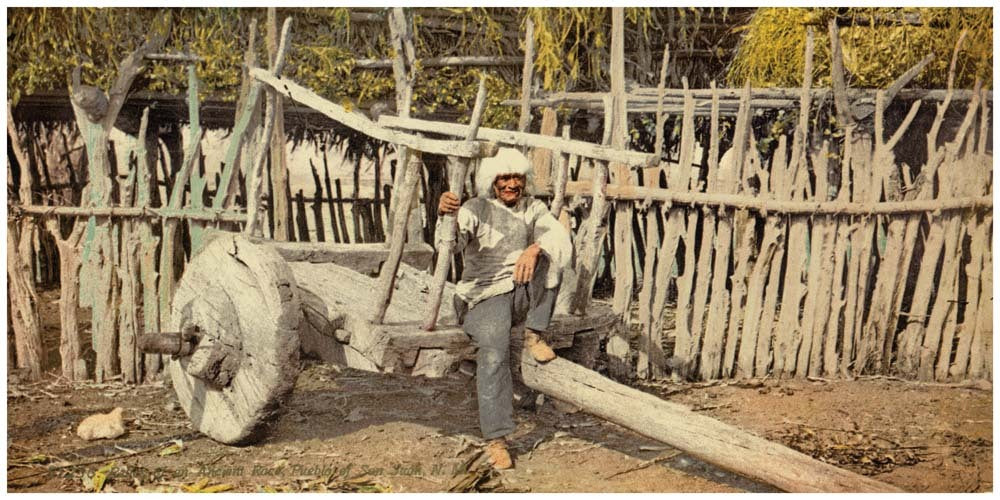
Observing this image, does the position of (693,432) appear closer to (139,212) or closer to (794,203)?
(794,203)

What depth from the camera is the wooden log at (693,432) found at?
11.4 ft

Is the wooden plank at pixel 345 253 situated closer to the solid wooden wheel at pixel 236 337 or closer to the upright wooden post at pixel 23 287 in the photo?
the solid wooden wheel at pixel 236 337

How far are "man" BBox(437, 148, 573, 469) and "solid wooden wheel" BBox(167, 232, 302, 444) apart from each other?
796mm

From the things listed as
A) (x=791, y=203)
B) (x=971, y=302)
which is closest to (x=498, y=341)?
(x=791, y=203)

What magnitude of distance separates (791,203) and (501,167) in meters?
2.03

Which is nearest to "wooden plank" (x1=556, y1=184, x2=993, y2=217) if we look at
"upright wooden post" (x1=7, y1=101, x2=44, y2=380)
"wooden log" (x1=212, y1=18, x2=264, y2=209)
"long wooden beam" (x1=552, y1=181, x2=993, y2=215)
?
"long wooden beam" (x1=552, y1=181, x2=993, y2=215)

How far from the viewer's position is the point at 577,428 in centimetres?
504

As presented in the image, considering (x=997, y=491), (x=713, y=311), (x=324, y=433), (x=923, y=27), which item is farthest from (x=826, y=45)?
(x=324, y=433)

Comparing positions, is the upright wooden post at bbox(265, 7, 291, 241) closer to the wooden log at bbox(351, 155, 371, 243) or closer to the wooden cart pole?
the wooden cart pole

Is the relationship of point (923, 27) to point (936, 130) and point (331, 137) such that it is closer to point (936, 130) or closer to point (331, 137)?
point (936, 130)

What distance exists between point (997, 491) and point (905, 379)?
120 cm

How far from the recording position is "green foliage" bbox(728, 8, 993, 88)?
5211 mm

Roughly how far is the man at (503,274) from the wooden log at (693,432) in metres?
0.15

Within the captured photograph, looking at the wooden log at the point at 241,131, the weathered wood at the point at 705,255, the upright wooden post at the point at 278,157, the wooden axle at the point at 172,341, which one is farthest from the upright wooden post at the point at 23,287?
the weathered wood at the point at 705,255
